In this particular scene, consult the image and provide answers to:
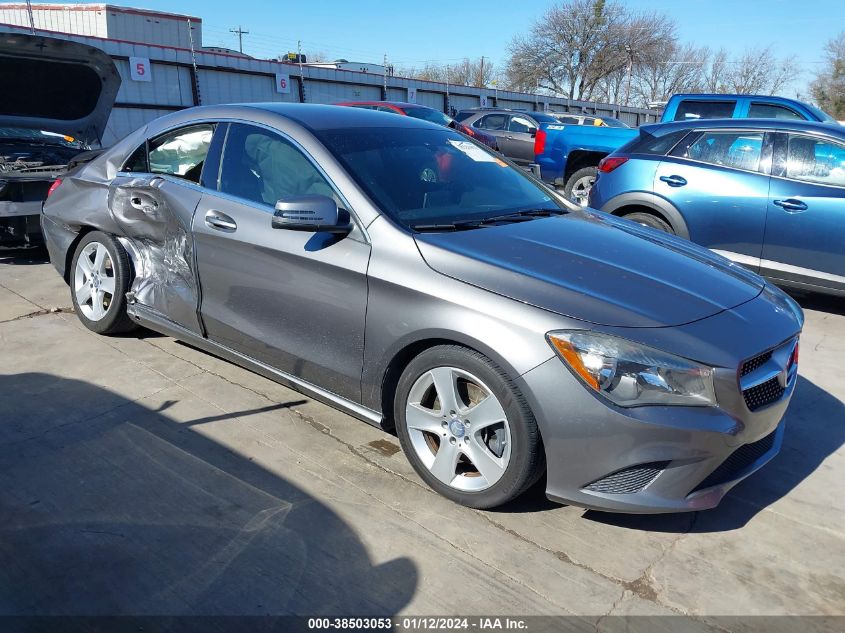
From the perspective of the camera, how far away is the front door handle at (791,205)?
5680 millimetres

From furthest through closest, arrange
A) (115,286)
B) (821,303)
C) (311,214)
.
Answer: (821,303)
(115,286)
(311,214)

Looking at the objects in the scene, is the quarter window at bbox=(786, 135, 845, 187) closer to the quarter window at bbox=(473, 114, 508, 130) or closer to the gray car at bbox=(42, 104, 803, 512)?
the gray car at bbox=(42, 104, 803, 512)

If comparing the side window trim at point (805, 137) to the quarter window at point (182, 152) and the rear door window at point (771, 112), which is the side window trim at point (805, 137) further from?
the quarter window at point (182, 152)

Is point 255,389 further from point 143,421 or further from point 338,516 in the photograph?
point 338,516

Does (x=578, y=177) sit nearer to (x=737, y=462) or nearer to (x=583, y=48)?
(x=737, y=462)

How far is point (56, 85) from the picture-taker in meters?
6.66

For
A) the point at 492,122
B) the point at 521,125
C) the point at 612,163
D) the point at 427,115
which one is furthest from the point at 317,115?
the point at 492,122

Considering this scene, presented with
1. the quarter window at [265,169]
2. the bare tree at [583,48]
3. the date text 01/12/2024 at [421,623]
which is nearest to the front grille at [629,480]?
the date text 01/12/2024 at [421,623]

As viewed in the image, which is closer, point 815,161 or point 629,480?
point 629,480

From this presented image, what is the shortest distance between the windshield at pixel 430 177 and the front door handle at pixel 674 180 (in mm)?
2644

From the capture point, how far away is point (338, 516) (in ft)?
9.54

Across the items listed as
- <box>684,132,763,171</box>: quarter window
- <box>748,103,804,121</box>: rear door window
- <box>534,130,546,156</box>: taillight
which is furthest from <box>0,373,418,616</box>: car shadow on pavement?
<box>534,130,546,156</box>: taillight

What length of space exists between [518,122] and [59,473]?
1426 cm

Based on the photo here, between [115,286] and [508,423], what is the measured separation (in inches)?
119
